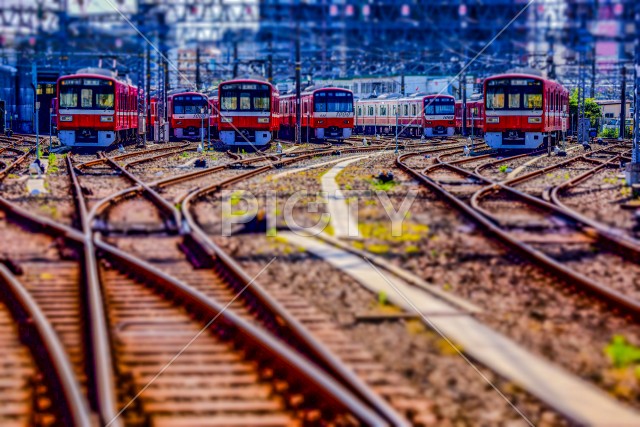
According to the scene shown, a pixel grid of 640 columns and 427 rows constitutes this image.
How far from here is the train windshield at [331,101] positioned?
41375mm

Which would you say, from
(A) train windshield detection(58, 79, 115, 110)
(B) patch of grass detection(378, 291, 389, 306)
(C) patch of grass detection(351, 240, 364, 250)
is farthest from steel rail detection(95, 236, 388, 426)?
(A) train windshield detection(58, 79, 115, 110)

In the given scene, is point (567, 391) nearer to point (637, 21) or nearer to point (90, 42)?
point (637, 21)

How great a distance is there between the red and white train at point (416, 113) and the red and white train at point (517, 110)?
54.6ft

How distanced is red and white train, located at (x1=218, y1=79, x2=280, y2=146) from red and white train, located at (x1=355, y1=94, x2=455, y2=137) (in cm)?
1479

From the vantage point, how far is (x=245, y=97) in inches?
1319

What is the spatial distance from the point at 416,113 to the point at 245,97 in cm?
1853

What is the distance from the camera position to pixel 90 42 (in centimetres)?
3784

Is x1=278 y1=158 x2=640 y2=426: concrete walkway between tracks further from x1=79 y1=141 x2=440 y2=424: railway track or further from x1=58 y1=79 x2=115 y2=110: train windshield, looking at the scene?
x1=58 y1=79 x2=115 y2=110: train windshield

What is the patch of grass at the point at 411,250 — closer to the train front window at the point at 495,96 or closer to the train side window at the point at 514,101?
the train side window at the point at 514,101

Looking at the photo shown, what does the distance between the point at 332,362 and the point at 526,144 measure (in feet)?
86.0

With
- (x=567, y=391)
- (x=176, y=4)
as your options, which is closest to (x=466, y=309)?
(x=567, y=391)

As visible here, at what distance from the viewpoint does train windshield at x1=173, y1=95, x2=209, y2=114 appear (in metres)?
43.7

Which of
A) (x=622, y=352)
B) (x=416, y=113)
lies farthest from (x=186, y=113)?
(x=622, y=352)

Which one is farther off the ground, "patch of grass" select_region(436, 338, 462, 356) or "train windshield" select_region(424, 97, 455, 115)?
"train windshield" select_region(424, 97, 455, 115)
